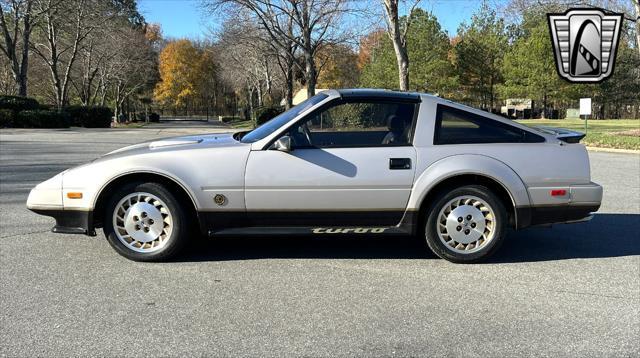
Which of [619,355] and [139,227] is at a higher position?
[139,227]

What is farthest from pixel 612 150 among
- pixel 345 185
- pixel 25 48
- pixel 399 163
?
pixel 25 48

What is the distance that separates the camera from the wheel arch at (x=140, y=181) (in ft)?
14.7

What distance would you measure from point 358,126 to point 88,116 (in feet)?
93.5

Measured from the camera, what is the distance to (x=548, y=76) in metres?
45.7

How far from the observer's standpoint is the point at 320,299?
381 centimetres

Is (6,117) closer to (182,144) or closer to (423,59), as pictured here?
(182,144)

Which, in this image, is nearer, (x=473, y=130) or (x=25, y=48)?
(x=473, y=130)

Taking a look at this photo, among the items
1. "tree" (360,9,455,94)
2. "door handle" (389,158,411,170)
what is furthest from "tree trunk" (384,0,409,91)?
"tree" (360,9,455,94)

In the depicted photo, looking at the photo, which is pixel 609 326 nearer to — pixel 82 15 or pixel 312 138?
pixel 312 138

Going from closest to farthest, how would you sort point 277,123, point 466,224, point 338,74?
point 466,224 < point 277,123 < point 338,74

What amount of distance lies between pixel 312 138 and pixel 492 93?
55.0 meters

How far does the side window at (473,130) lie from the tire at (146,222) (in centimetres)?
251

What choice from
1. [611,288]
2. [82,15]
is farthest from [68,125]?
[611,288]

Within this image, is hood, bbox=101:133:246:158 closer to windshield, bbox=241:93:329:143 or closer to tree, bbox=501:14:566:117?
windshield, bbox=241:93:329:143
